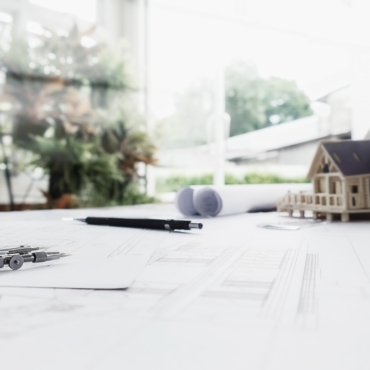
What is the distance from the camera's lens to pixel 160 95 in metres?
2.39

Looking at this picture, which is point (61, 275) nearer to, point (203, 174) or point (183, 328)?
point (183, 328)

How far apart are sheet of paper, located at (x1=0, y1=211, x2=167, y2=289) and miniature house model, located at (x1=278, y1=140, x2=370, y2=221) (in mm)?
353

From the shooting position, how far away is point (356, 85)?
126 centimetres

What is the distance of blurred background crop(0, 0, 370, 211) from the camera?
1.92 m

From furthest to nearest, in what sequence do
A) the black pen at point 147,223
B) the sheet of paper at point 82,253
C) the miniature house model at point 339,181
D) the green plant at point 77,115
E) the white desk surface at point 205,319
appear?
the green plant at point 77,115
the miniature house model at point 339,181
the black pen at point 147,223
the sheet of paper at point 82,253
the white desk surface at point 205,319

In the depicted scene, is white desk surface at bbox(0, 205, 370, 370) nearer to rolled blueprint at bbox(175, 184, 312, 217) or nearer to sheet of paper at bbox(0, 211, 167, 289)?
sheet of paper at bbox(0, 211, 167, 289)

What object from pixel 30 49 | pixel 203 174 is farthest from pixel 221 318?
pixel 203 174

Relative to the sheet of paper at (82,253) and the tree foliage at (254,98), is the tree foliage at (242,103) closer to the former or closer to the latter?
the tree foliage at (254,98)

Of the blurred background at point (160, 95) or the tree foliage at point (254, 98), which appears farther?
the tree foliage at point (254, 98)

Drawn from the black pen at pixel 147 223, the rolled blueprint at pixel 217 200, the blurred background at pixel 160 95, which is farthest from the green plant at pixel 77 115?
the black pen at pixel 147 223

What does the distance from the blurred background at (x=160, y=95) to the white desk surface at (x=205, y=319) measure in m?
1.52

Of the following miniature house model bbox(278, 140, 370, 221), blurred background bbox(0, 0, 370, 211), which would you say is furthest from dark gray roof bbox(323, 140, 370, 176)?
blurred background bbox(0, 0, 370, 211)

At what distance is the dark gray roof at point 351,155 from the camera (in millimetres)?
891

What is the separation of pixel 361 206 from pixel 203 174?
1.55 m
